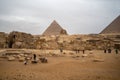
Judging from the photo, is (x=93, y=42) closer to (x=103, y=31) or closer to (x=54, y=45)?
(x=54, y=45)

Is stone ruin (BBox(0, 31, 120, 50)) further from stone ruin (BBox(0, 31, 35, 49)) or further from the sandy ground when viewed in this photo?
the sandy ground

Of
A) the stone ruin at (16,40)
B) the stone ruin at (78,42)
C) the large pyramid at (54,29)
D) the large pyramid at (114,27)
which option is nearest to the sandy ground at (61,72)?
the stone ruin at (16,40)

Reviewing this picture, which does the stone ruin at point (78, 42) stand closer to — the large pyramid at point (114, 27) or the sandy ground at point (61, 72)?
the large pyramid at point (114, 27)

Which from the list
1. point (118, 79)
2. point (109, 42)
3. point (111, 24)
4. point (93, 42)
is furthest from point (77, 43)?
point (118, 79)

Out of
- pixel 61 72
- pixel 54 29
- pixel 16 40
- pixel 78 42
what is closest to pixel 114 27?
pixel 78 42

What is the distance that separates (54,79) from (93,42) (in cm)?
3520

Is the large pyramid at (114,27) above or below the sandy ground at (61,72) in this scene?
above

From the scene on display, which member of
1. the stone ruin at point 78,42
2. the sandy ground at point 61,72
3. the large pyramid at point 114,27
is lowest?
the sandy ground at point 61,72

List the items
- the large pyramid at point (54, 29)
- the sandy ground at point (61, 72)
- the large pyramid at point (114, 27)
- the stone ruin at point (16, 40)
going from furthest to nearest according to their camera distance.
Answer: the large pyramid at point (54, 29), the large pyramid at point (114, 27), the stone ruin at point (16, 40), the sandy ground at point (61, 72)

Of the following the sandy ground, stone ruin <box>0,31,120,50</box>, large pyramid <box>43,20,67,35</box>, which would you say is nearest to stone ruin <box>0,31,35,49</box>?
stone ruin <box>0,31,120,50</box>

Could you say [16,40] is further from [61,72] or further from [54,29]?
[54,29]

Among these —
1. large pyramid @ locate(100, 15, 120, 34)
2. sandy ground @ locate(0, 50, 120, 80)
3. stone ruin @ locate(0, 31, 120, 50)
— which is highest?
large pyramid @ locate(100, 15, 120, 34)

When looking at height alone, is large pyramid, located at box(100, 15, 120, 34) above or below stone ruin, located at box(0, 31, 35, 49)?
above

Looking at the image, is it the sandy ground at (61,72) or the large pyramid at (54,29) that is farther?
the large pyramid at (54,29)
